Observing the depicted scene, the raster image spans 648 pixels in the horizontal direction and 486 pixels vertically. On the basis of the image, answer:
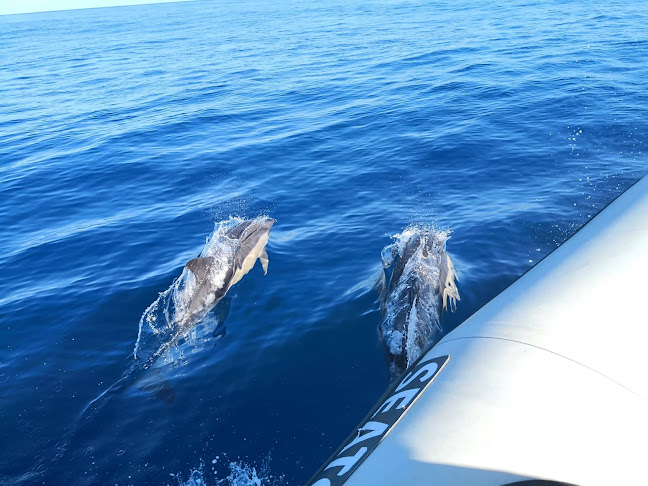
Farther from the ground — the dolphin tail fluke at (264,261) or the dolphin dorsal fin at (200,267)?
the dolphin dorsal fin at (200,267)

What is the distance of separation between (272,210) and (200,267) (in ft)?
12.7

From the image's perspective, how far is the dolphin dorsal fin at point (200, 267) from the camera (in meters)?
9.05

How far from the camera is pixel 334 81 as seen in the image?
25312mm

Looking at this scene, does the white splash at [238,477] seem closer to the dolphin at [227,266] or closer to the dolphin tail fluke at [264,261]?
the dolphin at [227,266]

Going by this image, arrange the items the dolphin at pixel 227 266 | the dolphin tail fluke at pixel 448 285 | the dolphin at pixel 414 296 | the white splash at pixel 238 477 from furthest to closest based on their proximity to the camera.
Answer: the dolphin at pixel 227 266, the dolphin tail fluke at pixel 448 285, the dolphin at pixel 414 296, the white splash at pixel 238 477

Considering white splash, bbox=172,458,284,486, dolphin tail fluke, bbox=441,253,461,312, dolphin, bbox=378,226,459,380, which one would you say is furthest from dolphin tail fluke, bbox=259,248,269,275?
white splash, bbox=172,458,284,486

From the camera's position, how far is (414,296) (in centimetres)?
771

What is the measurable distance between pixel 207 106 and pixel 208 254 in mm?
14776

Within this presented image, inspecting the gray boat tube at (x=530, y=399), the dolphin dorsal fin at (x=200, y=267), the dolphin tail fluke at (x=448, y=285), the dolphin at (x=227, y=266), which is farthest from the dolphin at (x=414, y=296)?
the dolphin dorsal fin at (x=200, y=267)

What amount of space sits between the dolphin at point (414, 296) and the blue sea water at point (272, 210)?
0.95 feet

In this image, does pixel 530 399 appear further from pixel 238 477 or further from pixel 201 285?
pixel 201 285

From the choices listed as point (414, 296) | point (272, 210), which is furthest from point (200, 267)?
point (272, 210)

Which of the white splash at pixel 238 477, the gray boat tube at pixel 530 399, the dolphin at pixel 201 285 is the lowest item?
the white splash at pixel 238 477

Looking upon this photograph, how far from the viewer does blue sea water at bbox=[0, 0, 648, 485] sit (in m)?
6.71
